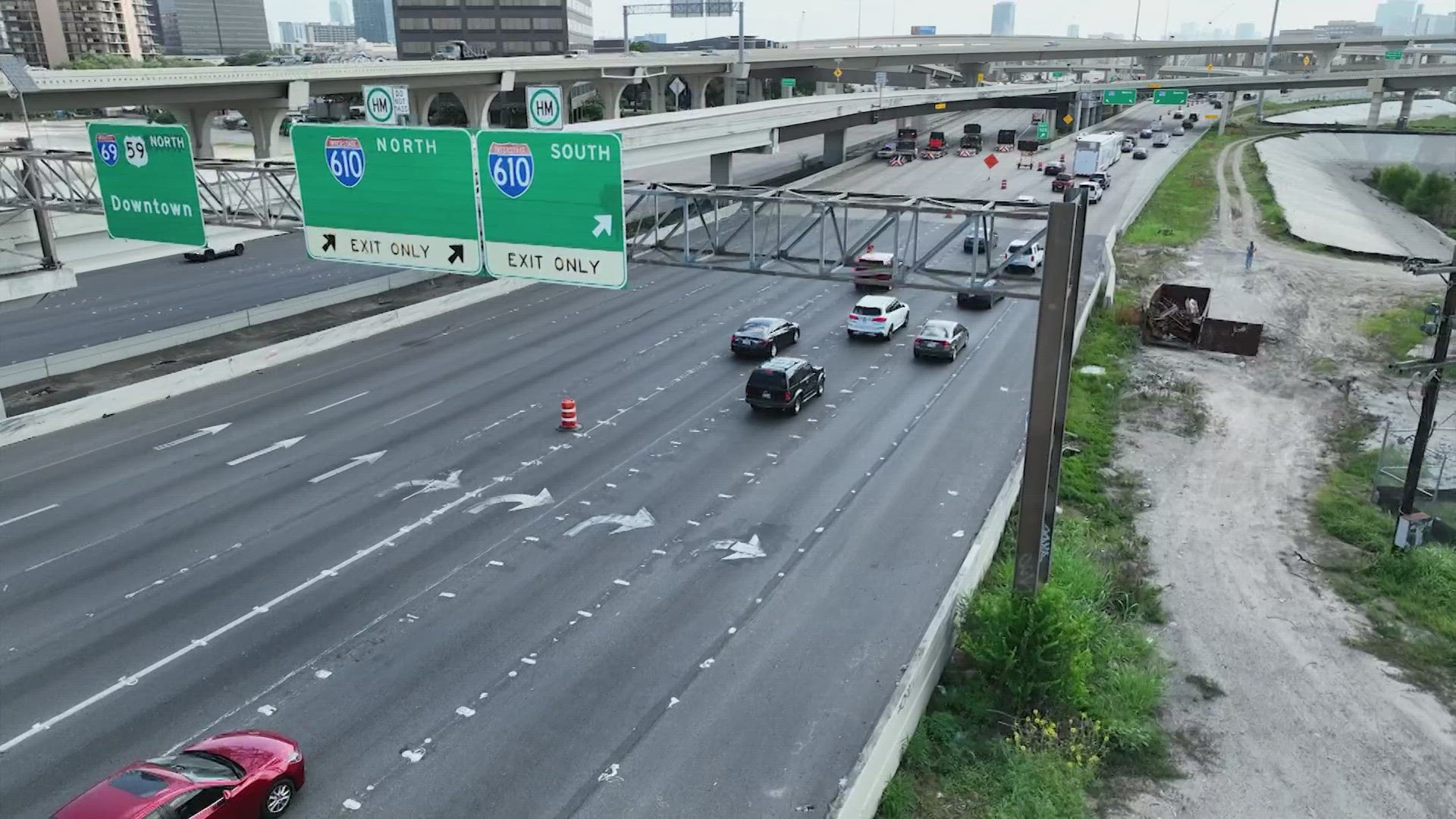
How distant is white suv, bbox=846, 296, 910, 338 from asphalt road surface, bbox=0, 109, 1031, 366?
23796mm

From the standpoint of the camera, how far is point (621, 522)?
67.6 ft

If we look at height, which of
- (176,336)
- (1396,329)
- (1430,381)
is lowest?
(1396,329)

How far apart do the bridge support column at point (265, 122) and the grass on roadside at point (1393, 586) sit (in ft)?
178

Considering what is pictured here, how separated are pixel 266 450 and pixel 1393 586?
80.4 ft

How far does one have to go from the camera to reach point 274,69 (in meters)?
52.2

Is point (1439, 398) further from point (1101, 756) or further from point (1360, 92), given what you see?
point (1360, 92)

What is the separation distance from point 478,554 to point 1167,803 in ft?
40.9

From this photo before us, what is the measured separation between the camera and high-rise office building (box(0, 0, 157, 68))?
171875mm

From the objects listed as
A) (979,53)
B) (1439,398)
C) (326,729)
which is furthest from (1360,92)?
(326,729)

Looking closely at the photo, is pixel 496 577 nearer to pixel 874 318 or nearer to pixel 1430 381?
pixel 1430 381

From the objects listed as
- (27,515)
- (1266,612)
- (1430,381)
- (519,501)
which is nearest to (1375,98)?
(1430,381)

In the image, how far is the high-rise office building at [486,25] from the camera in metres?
134

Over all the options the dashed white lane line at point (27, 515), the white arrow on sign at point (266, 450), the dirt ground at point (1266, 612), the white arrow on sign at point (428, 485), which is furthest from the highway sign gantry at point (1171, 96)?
the dashed white lane line at point (27, 515)

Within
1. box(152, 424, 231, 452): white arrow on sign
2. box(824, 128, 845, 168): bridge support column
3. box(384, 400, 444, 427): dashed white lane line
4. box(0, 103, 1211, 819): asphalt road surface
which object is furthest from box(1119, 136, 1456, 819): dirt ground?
box(824, 128, 845, 168): bridge support column
